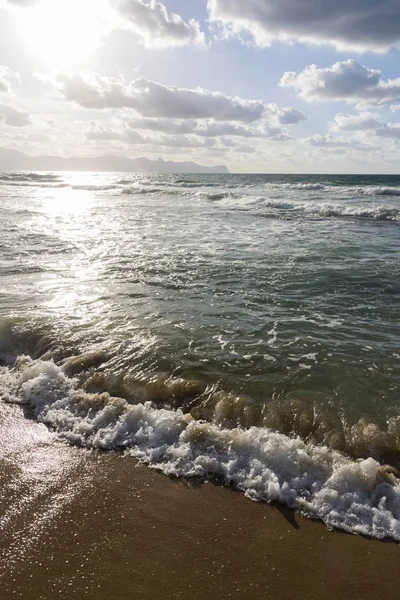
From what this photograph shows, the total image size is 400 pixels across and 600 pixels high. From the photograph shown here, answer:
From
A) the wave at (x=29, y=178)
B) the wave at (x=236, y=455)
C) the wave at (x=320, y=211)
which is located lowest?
the wave at (x=236, y=455)

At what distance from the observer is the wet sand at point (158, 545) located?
302 cm

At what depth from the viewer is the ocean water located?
13.7 feet

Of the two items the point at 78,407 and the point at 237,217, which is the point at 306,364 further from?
the point at 237,217

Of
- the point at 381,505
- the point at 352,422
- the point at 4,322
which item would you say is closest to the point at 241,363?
the point at 352,422

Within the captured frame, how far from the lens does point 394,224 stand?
855 inches

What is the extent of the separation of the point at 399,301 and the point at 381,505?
244 inches

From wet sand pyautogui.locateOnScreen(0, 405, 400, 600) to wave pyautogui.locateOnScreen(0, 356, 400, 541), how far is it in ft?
0.54

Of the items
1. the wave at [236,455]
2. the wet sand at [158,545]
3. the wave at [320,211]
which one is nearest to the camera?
the wet sand at [158,545]

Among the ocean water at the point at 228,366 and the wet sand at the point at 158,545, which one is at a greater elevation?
the ocean water at the point at 228,366

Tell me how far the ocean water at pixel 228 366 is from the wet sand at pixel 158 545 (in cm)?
28

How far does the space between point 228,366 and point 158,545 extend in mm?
3038

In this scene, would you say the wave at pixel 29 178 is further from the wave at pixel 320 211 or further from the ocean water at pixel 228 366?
the ocean water at pixel 228 366

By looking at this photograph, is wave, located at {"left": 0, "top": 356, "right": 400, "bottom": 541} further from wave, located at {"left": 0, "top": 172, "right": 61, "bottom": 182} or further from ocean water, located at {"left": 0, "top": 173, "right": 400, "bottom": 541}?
wave, located at {"left": 0, "top": 172, "right": 61, "bottom": 182}

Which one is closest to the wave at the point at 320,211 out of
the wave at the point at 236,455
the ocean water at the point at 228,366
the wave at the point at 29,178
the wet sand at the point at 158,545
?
the ocean water at the point at 228,366
